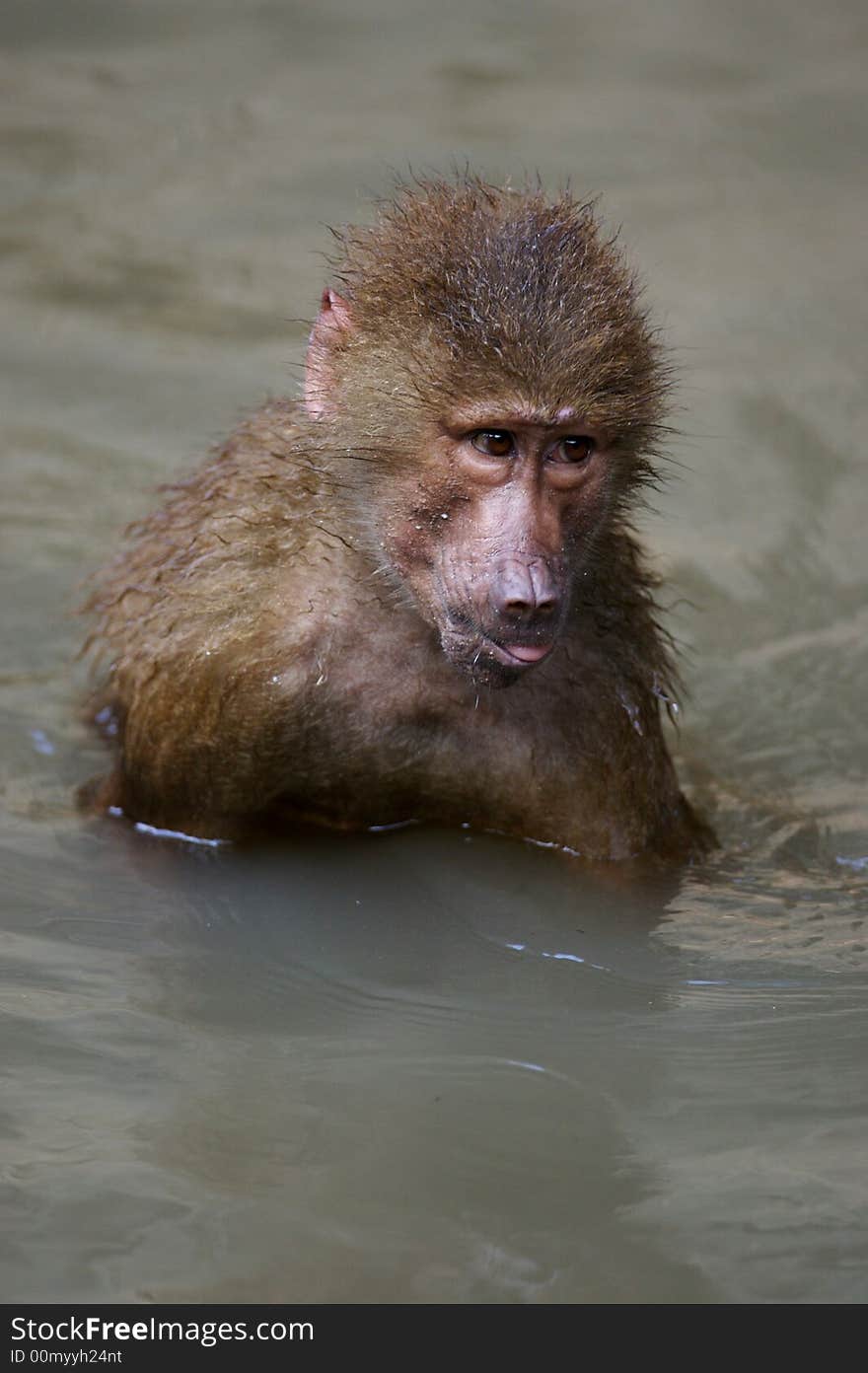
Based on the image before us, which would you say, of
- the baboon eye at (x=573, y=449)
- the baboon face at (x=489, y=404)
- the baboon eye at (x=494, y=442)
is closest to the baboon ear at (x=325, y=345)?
the baboon face at (x=489, y=404)

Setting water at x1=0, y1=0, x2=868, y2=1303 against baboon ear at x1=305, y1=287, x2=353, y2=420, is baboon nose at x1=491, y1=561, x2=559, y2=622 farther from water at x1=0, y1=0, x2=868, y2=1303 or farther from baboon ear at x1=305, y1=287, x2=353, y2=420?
water at x1=0, y1=0, x2=868, y2=1303

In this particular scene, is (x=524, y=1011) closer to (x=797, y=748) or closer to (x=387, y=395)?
(x=387, y=395)

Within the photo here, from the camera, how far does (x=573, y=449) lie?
5.14 metres

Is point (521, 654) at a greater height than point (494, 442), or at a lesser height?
lesser

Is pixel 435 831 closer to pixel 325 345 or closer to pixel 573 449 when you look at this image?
pixel 573 449

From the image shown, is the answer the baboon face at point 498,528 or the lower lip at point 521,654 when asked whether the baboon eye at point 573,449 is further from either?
the lower lip at point 521,654

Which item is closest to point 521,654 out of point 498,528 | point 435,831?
point 498,528

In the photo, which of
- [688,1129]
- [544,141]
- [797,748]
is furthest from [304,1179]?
[544,141]

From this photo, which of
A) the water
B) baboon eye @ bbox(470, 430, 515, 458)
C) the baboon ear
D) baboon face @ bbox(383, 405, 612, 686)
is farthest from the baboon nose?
the water

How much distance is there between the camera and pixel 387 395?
518 centimetres

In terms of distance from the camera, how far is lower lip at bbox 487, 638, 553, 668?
490 centimetres

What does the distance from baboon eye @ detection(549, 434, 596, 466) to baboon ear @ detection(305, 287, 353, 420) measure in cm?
71

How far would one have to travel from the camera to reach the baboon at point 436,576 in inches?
196

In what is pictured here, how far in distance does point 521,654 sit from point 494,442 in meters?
0.59
